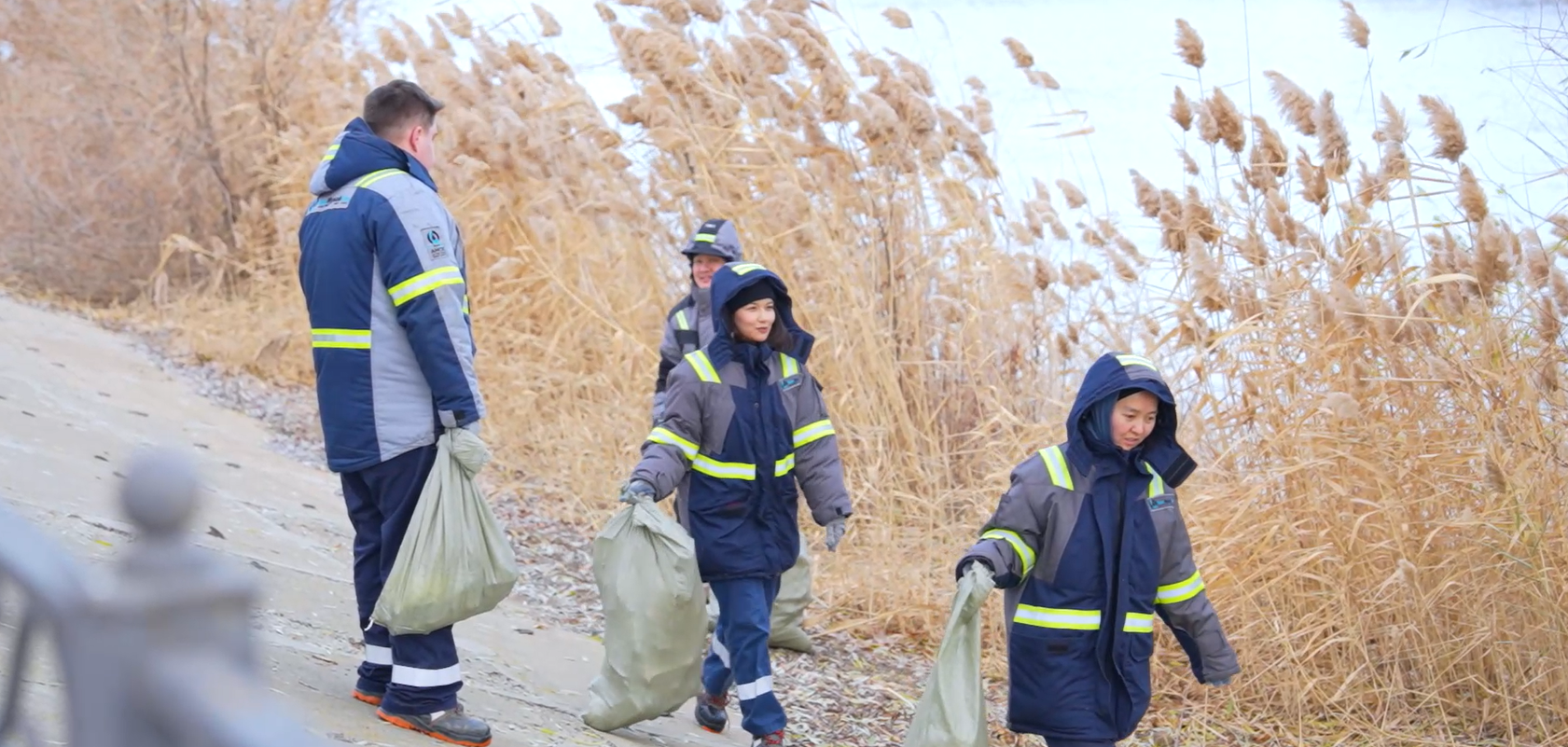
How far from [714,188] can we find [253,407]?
319cm

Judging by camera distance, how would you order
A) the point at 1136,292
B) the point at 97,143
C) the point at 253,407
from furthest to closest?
the point at 97,143 → the point at 253,407 → the point at 1136,292

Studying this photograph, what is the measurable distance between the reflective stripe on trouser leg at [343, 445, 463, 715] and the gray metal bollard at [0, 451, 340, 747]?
328 centimetres

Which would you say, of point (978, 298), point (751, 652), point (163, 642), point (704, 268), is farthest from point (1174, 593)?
point (163, 642)

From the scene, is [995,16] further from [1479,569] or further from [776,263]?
[1479,569]

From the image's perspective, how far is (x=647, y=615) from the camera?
15.2 ft

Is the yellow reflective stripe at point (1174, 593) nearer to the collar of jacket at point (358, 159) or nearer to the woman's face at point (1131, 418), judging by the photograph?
the woman's face at point (1131, 418)

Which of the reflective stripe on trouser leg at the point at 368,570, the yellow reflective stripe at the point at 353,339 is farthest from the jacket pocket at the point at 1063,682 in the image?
the yellow reflective stripe at the point at 353,339

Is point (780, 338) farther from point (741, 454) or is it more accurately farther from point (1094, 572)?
point (1094, 572)

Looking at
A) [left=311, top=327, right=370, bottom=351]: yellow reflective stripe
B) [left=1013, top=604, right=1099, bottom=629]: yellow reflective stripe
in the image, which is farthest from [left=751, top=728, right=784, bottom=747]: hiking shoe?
[left=311, top=327, right=370, bottom=351]: yellow reflective stripe

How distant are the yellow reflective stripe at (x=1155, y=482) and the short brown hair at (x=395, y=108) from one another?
6.93 ft

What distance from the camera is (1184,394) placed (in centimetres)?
625

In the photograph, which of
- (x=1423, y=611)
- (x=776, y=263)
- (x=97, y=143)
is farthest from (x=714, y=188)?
(x=97, y=143)

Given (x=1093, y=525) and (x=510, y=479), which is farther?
(x=510, y=479)

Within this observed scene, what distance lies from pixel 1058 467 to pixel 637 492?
1.26m
